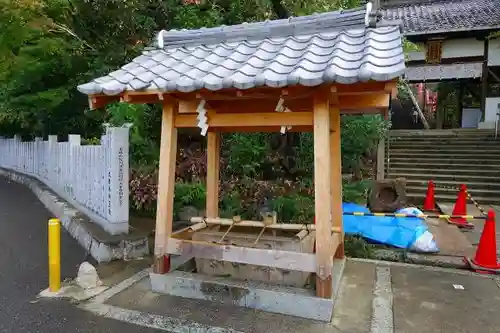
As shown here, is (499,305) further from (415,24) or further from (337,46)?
(415,24)

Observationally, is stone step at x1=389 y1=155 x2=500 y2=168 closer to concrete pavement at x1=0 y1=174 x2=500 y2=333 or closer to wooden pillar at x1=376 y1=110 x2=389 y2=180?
wooden pillar at x1=376 y1=110 x2=389 y2=180

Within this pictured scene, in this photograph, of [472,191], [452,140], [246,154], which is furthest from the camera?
[452,140]

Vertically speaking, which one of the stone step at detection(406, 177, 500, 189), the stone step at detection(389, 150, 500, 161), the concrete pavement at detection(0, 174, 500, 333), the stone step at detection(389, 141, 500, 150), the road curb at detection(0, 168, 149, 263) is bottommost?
the concrete pavement at detection(0, 174, 500, 333)

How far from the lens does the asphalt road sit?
156 inches

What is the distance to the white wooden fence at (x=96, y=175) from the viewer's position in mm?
6109

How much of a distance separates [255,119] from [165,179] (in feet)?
4.63

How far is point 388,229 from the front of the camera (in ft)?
23.2

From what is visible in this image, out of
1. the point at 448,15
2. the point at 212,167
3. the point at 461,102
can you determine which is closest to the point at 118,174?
the point at 212,167

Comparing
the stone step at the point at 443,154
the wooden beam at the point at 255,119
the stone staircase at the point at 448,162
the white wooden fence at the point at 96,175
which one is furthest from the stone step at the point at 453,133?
the wooden beam at the point at 255,119

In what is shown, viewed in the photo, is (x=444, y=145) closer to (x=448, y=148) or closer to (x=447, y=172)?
(x=448, y=148)

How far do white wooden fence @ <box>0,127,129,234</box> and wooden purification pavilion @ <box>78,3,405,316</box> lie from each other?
174cm

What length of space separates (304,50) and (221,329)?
127 inches

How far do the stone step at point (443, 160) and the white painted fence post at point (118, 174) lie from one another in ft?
36.6

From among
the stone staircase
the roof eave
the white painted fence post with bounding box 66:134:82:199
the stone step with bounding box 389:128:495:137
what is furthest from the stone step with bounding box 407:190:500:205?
the white painted fence post with bounding box 66:134:82:199
